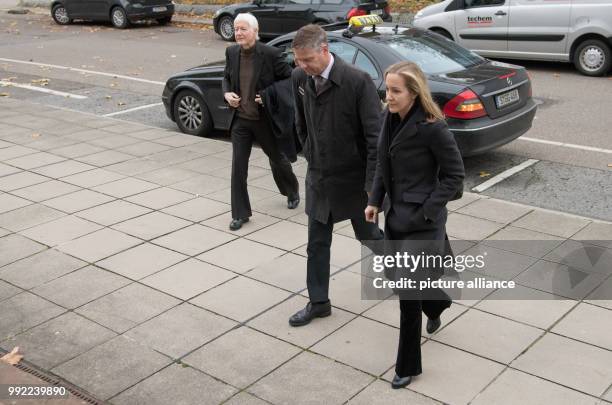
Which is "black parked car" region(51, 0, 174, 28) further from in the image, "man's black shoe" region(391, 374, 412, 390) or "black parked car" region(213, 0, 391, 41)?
"man's black shoe" region(391, 374, 412, 390)

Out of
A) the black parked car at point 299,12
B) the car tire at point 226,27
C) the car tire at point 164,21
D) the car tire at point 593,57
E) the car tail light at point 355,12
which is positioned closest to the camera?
the car tire at point 593,57

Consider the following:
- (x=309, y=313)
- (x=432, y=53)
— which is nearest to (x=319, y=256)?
(x=309, y=313)

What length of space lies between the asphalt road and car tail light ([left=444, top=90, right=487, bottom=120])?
2.41ft

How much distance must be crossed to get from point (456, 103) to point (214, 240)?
3.01 m

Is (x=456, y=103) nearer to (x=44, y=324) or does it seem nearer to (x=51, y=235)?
(x=51, y=235)

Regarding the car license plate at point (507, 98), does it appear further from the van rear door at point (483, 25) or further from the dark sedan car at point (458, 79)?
the van rear door at point (483, 25)

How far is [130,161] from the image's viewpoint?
906 cm

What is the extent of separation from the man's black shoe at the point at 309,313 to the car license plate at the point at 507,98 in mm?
4019

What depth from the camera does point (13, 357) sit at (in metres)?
4.80

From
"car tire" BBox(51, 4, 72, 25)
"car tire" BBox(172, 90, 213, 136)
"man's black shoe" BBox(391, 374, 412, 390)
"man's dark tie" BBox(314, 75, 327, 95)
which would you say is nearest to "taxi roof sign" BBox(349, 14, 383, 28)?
"car tire" BBox(172, 90, 213, 136)

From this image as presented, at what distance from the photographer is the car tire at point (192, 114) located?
403 inches

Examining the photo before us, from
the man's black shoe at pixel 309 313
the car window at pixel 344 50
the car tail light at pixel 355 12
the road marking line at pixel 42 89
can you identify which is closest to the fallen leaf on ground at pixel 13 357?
the man's black shoe at pixel 309 313

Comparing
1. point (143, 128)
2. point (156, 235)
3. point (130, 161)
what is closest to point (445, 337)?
point (156, 235)

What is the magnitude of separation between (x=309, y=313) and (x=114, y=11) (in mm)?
19947
